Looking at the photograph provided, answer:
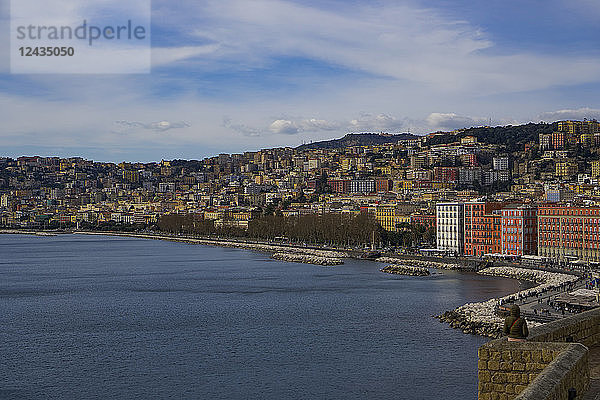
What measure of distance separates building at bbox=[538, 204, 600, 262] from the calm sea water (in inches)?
125

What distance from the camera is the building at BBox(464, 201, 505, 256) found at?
26234mm

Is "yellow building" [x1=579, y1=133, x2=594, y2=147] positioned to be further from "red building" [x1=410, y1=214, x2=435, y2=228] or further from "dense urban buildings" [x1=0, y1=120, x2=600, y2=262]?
"red building" [x1=410, y1=214, x2=435, y2=228]

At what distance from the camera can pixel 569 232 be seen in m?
23.6

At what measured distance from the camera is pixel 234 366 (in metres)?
10.9

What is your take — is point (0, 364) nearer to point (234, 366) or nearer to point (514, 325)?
point (234, 366)

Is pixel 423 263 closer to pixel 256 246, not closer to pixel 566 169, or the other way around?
pixel 256 246

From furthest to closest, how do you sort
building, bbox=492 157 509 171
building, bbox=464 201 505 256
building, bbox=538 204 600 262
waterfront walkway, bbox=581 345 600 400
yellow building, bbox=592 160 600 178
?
building, bbox=492 157 509 171, yellow building, bbox=592 160 600 178, building, bbox=464 201 505 256, building, bbox=538 204 600 262, waterfront walkway, bbox=581 345 600 400

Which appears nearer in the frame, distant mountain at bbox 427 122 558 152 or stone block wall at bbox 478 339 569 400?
stone block wall at bbox 478 339 569 400

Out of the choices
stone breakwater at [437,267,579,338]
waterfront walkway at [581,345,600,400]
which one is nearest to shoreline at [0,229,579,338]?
stone breakwater at [437,267,579,338]

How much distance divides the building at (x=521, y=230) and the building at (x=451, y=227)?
223 centimetres

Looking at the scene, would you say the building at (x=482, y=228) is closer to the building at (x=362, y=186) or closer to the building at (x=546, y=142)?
the building at (x=362, y=186)

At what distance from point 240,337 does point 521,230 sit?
14.4 m

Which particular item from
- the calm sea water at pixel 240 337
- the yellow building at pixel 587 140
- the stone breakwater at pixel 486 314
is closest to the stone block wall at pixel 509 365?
the calm sea water at pixel 240 337

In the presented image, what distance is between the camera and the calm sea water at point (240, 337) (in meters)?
9.89
